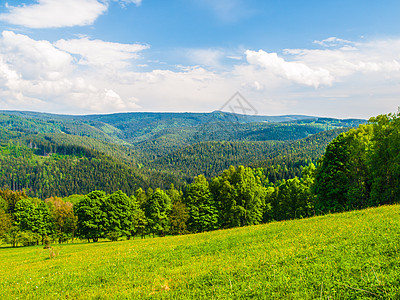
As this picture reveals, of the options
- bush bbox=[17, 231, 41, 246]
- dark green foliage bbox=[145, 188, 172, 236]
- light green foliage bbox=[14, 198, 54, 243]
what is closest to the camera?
dark green foliage bbox=[145, 188, 172, 236]

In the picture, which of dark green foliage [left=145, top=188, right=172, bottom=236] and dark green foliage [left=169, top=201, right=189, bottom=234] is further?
dark green foliage [left=145, top=188, right=172, bottom=236]

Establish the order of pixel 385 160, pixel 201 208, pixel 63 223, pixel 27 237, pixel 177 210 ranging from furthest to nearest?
pixel 63 223, pixel 27 237, pixel 177 210, pixel 201 208, pixel 385 160

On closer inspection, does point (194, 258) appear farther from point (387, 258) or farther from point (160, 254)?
point (387, 258)

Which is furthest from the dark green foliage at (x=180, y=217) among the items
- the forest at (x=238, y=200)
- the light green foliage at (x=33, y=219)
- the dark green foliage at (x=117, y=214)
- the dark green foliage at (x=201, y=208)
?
the light green foliage at (x=33, y=219)

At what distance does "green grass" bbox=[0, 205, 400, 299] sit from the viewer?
766 cm

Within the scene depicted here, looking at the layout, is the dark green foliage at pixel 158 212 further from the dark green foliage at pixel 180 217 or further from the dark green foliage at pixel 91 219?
the dark green foliage at pixel 91 219

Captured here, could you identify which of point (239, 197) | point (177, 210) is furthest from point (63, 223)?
point (239, 197)

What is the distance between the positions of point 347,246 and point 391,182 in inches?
1128

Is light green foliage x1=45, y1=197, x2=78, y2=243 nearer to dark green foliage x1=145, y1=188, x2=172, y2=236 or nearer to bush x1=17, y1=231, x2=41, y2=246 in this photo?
bush x1=17, y1=231, x2=41, y2=246

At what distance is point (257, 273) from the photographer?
973 cm

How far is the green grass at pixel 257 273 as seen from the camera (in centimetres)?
766

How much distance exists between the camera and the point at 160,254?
17.1 metres

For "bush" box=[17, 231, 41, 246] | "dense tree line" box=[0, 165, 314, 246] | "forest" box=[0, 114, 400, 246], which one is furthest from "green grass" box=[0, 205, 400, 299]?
"bush" box=[17, 231, 41, 246]

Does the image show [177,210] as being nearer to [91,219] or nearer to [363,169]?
[91,219]
